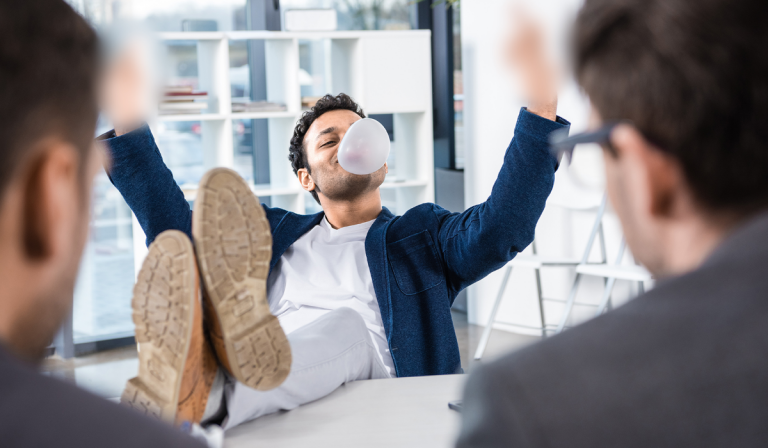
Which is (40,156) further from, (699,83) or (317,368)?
(317,368)

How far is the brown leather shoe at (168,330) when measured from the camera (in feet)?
2.65

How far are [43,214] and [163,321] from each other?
435mm

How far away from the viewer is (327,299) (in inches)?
64.4

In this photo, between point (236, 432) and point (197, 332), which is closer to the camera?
point (197, 332)

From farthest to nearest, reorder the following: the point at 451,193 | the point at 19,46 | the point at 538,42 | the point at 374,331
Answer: the point at 451,193
the point at 374,331
the point at 538,42
the point at 19,46

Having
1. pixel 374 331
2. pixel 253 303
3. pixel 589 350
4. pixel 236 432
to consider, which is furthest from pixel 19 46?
pixel 374 331

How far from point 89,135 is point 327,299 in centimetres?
119

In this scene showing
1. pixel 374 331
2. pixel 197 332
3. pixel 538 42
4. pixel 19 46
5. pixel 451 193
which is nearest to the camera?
pixel 19 46

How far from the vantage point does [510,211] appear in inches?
56.8

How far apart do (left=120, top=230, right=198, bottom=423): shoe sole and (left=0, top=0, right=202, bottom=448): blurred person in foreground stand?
34 cm

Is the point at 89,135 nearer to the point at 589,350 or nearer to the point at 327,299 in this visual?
the point at 589,350

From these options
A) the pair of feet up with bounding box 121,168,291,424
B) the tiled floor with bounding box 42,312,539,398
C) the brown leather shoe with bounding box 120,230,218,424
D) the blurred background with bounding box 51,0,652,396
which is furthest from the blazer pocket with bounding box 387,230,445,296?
the blurred background with bounding box 51,0,652,396

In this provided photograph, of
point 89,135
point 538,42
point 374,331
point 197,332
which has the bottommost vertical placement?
point 374,331

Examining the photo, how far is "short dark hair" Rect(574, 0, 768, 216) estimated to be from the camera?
0.47m
